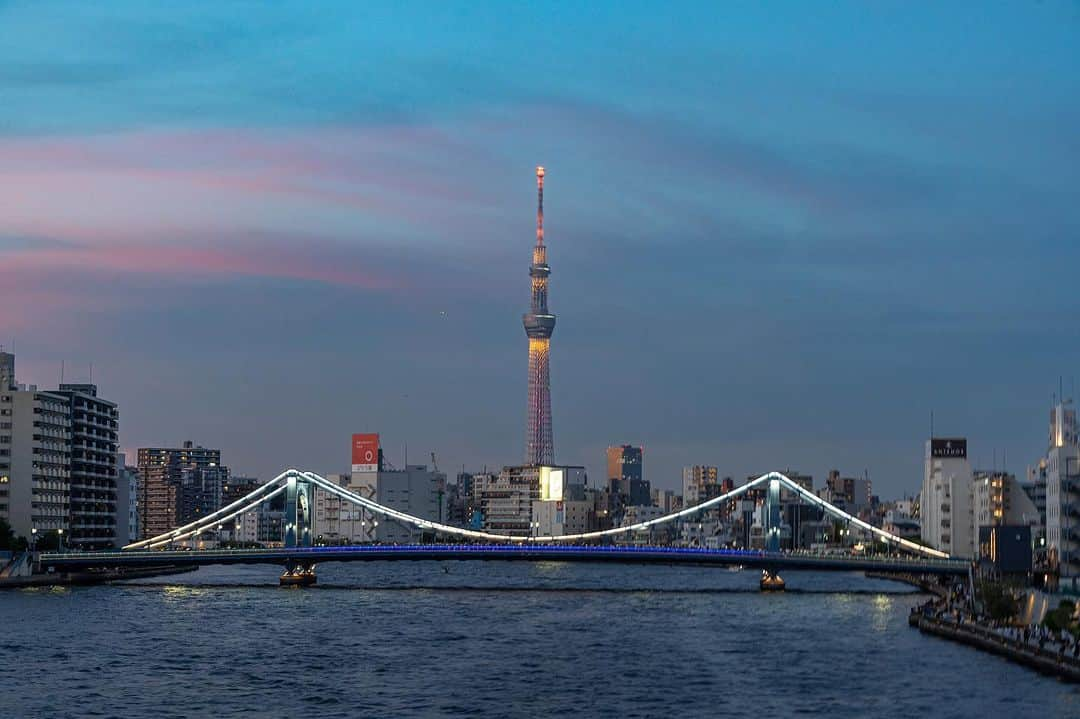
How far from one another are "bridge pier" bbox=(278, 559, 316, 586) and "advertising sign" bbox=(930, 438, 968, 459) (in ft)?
230

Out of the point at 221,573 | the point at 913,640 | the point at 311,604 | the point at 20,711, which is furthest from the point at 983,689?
the point at 221,573

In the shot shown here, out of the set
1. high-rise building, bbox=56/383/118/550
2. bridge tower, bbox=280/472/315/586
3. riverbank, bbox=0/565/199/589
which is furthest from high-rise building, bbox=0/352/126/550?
bridge tower, bbox=280/472/315/586

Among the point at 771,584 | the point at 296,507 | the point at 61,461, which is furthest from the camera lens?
the point at 296,507

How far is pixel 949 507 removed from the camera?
145 meters

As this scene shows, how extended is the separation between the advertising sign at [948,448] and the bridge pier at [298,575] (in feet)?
230

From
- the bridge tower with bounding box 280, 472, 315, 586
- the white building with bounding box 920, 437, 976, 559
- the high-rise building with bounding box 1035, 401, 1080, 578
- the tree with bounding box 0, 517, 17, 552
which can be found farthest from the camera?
the white building with bounding box 920, 437, 976, 559

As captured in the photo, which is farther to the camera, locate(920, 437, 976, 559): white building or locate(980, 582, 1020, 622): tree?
locate(920, 437, 976, 559): white building

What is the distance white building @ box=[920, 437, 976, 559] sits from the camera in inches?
5635

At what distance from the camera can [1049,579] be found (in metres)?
78.6

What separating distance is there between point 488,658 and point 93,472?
75599 mm

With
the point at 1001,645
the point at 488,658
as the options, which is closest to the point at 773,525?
the point at 488,658

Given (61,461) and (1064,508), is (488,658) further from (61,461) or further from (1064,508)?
(61,461)

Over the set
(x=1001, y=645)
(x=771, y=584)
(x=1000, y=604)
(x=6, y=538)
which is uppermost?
(x=6, y=538)

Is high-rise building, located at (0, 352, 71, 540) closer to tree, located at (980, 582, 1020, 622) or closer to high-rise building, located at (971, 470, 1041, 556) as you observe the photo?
high-rise building, located at (971, 470, 1041, 556)
